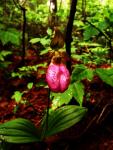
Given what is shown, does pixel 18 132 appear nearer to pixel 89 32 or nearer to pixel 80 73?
pixel 80 73

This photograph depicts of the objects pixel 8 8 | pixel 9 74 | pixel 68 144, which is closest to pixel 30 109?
pixel 68 144

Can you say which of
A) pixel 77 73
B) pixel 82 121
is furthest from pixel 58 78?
pixel 82 121

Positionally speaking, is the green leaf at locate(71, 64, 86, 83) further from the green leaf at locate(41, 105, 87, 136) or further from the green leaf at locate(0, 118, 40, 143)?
the green leaf at locate(0, 118, 40, 143)

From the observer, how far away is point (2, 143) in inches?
63.8

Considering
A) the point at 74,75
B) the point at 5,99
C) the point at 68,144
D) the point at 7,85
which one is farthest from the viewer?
the point at 7,85

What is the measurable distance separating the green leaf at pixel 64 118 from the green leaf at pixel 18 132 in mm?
80

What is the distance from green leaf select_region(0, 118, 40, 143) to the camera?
5.09ft

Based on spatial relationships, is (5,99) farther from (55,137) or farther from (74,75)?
(74,75)

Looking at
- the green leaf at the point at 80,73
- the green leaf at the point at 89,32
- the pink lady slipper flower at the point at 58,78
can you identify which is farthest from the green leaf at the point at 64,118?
the green leaf at the point at 89,32

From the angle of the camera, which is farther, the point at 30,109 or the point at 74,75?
the point at 30,109

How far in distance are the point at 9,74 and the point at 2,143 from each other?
151 cm

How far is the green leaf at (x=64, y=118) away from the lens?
1636mm

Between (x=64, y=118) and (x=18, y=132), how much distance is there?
0.30 metres

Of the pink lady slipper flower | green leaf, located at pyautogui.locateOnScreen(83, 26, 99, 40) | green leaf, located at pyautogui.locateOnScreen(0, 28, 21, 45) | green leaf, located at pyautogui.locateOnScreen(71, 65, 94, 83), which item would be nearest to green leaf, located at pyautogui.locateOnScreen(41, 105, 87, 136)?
green leaf, located at pyautogui.locateOnScreen(71, 65, 94, 83)
